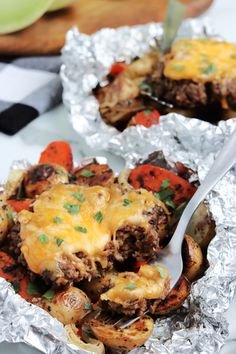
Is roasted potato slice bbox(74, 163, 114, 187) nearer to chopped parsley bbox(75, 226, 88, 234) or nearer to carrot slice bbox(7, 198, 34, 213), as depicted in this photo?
carrot slice bbox(7, 198, 34, 213)

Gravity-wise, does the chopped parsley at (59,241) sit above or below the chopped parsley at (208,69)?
below

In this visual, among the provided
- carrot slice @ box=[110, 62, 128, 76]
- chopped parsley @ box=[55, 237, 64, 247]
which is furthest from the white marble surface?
chopped parsley @ box=[55, 237, 64, 247]

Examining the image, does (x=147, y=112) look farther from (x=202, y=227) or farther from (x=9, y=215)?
(x=9, y=215)

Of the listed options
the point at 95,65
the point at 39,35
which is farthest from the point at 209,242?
the point at 39,35

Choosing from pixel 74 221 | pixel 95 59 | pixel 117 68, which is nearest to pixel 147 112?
pixel 117 68

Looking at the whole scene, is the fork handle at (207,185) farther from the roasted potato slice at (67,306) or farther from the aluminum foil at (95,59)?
the aluminum foil at (95,59)

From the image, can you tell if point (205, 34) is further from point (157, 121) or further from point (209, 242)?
point (209, 242)

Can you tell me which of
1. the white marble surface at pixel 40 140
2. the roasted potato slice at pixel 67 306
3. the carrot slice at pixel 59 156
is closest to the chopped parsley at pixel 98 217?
the roasted potato slice at pixel 67 306
